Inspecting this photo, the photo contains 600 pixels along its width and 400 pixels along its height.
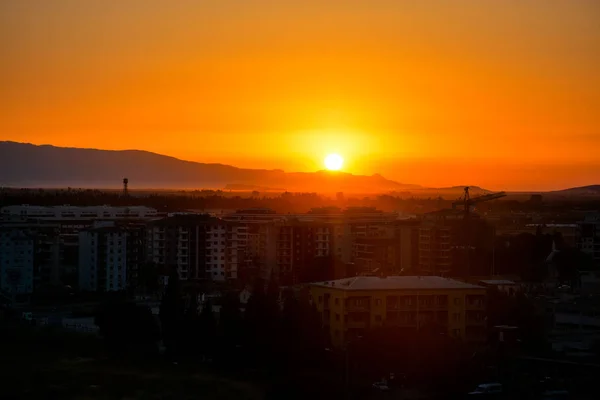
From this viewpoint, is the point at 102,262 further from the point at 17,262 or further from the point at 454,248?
the point at 454,248

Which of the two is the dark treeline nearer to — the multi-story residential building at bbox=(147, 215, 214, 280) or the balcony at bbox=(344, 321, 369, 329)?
the balcony at bbox=(344, 321, 369, 329)

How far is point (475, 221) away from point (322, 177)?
6495 centimetres

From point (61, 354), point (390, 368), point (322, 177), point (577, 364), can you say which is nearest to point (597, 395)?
point (577, 364)

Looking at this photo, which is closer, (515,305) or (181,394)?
(181,394)

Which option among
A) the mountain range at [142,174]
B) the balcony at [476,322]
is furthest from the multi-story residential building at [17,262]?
the mountain range at [142,174]

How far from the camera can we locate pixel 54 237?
1605 cm

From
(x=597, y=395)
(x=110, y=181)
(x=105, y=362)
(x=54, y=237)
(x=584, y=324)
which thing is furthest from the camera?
(x=110, y=181)

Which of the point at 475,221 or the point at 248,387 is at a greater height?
the point at 475,221

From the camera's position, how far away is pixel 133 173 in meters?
87.5

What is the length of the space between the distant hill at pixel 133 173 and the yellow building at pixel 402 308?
227 feet

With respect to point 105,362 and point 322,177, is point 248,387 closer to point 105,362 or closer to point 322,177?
point 105,362

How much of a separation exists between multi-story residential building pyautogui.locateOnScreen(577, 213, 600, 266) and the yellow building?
31.4ft

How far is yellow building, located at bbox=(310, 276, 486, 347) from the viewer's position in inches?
383

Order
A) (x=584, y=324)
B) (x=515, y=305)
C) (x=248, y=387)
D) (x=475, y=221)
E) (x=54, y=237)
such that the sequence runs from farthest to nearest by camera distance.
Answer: (x=475, y=221)
(x=54, y=237)
(x=584, y=324)
(x=515, y=305)
(x=248, y=387)
